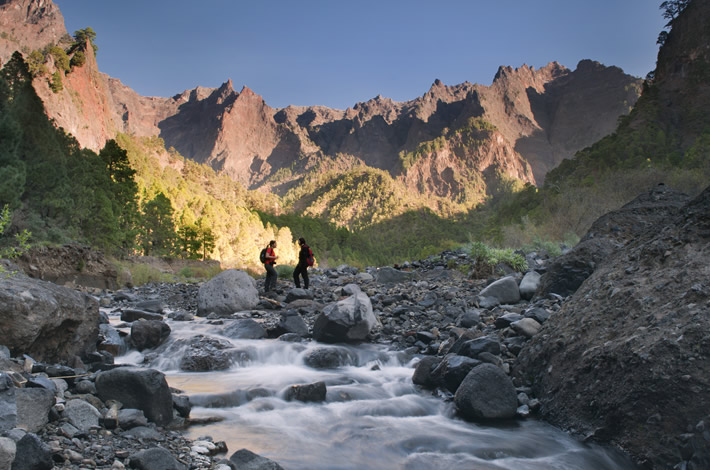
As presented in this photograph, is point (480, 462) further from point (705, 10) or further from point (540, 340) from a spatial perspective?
point (705, 10)

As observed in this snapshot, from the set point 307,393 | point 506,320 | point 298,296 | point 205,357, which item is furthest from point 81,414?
point 298,296

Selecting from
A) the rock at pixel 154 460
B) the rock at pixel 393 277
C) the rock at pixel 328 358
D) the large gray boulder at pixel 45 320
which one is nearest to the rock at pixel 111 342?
the large gray boulder at pixel 45 320

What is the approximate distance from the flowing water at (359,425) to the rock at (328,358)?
3.3 inches

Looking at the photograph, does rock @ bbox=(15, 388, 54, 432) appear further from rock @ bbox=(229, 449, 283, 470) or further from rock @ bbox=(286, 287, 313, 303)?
rock @ bbox=(286, 287, 313, 303)

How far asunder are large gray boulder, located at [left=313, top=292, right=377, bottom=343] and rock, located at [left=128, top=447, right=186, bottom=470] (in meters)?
5.05

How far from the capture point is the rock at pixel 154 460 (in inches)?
128

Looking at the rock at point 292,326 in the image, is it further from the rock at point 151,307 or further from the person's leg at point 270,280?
the person's leg at point 270,280

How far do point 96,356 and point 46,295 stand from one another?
4.19 feet

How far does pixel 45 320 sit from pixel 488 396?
545cm

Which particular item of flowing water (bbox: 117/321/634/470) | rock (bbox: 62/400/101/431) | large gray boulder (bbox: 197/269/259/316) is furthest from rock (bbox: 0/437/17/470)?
large gray boulder (bbox: 197/269/259/316)

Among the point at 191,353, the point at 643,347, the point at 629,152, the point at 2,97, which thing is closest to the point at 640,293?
the point at 643,347

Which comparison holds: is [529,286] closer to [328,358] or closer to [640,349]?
[328,358]

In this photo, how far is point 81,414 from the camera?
3.85 meters

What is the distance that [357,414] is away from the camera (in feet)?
19.0
